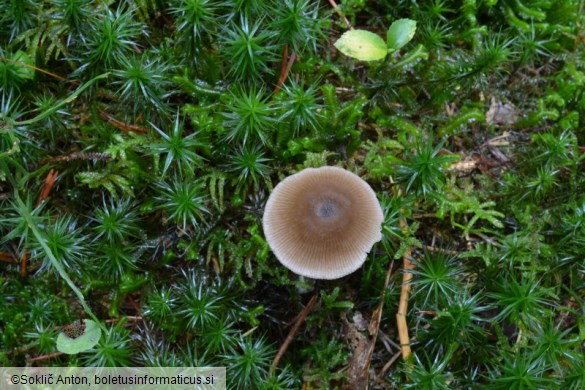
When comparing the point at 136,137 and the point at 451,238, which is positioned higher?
the point at 136,137

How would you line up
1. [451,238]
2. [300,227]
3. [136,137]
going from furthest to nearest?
1. [451,238]
2. [136,137]
3. [300,227]

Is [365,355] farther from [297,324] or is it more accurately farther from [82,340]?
[82,340]

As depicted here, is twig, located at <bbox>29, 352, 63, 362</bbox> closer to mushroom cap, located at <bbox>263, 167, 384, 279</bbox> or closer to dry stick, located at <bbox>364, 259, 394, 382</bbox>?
mushroom cap, located at <bbox>263, 167, 384, 279</bbox>

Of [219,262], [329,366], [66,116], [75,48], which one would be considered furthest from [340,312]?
[75,48]

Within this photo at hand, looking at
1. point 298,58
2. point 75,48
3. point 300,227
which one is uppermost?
point 75,48

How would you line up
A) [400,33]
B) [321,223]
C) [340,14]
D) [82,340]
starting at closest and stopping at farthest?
[82,340], [321,223], [400,33], [340,14]

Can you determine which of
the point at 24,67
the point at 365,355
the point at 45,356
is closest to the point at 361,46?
the point at 365,355

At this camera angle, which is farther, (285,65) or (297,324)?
(285,65)

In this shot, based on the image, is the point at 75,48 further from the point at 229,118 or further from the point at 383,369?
the point at 383,369
